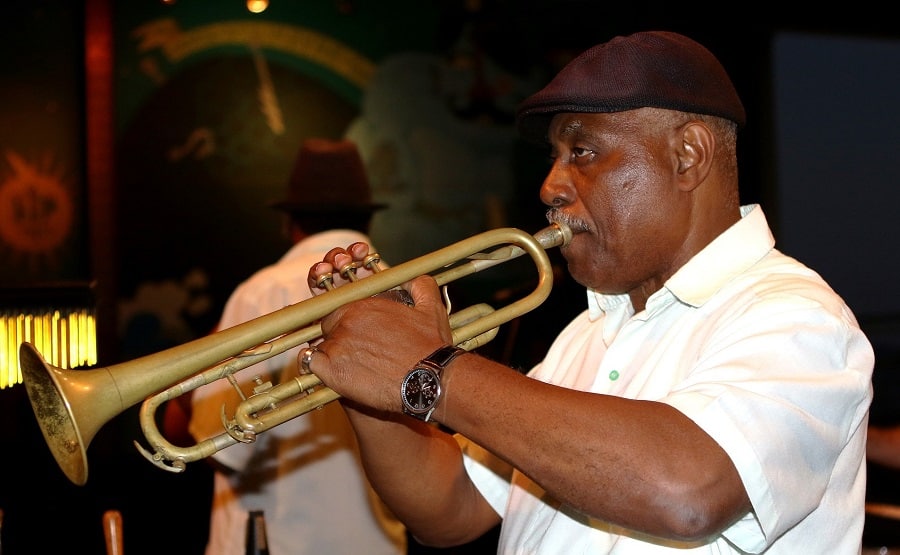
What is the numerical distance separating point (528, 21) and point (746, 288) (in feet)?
13.7

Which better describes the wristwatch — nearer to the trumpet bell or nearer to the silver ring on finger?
the silver ring on finger

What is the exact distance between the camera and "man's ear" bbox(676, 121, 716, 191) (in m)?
1.94

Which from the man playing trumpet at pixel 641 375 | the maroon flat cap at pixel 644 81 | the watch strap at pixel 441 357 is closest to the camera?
the man playing trumpet at pixel 641 375

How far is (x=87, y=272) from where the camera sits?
469cm

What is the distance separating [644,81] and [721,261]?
0.37 metres

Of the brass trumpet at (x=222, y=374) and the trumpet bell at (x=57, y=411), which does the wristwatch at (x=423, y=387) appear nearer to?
the brass trumpet at (x=222, y=374)

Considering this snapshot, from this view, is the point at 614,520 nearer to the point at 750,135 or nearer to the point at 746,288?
the point at 746,288

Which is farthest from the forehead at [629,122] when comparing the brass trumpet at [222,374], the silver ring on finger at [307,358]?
the silver ring on finger at [307,358]

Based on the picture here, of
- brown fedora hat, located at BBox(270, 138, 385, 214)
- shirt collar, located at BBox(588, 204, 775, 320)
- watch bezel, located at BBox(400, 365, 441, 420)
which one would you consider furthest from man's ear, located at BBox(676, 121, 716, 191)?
brown fedora hat, located at BBox(270, 138, 385, 214)

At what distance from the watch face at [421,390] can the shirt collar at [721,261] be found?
0.59 meters

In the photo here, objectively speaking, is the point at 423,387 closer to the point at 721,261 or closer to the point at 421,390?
→ the point at 421,390

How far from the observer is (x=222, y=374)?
187cm

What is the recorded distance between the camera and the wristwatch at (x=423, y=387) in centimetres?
161

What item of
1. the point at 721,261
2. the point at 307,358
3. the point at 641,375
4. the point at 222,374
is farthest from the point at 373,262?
the point at 721,261
